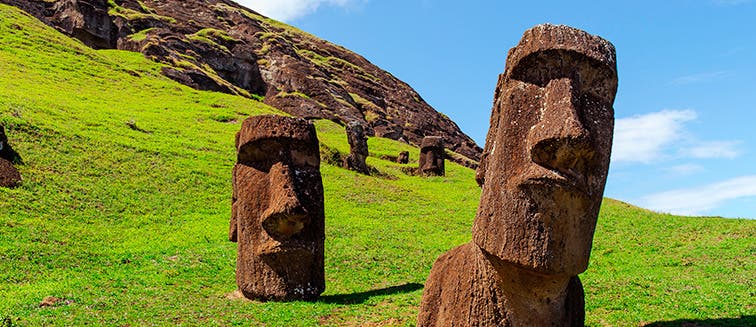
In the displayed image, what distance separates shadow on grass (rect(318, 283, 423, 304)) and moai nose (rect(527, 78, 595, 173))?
24.5ft

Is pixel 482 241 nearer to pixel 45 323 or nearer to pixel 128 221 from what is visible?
pixel 45 323

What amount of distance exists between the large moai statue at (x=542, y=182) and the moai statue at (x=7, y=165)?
718 inches

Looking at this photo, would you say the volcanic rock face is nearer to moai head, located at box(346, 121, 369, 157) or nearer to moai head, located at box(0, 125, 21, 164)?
moai head, located at box(346, 121, 369, 157)

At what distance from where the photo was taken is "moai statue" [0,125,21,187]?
19859 millimetres

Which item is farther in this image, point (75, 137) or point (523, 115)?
point (75, 137)

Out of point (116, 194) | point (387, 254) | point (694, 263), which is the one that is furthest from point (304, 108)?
point (694, 263)

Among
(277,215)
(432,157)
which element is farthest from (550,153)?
(432,157)

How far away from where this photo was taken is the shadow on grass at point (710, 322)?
8305mm

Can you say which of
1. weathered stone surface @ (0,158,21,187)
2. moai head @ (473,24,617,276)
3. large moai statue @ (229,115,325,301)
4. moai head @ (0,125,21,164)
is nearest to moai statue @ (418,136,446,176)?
moai head @ (0,125,21,164)

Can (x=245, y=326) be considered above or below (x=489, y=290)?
below

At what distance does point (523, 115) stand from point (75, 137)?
2460 centimetres

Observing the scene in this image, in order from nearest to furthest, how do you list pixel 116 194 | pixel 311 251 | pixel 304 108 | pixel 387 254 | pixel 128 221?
pixel 311 251 → pixel 387 254 → pixel 128 221 → pixel 116 194 → pixel 304 108

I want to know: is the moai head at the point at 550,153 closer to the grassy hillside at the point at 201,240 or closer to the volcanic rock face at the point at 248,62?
the grassy hillside at the point at 201,240

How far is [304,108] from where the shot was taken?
59406 millimetres
